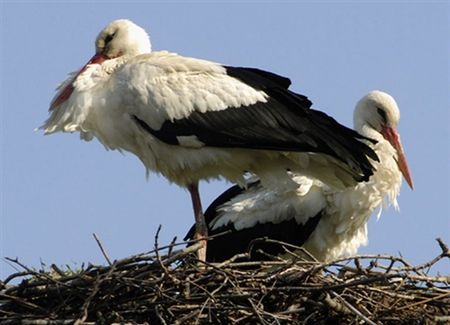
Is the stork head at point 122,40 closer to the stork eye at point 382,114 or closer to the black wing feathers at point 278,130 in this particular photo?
the black wing feathers at point 278,130

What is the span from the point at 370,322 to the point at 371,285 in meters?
0.56

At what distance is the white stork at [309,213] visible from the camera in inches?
443

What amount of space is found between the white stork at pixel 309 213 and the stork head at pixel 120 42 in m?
1.33

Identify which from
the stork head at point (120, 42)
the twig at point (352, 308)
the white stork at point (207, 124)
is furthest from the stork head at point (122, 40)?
the twig at point (352, 308)

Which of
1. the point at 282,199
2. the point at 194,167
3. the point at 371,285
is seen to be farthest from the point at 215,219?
the point at 371,285

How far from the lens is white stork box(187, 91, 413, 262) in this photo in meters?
Answer: 11.2

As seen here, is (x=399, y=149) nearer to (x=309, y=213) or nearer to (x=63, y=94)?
(x=309, y=213)

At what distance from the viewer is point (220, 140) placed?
10031mm

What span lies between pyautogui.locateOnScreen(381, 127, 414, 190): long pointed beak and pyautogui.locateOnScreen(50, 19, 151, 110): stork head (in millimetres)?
1958

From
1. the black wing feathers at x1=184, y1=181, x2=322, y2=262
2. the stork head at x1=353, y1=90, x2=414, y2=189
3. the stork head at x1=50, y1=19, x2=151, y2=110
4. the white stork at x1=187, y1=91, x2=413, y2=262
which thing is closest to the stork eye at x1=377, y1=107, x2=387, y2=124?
the stork head at x1=353, y1=90, x2=414, y2=189

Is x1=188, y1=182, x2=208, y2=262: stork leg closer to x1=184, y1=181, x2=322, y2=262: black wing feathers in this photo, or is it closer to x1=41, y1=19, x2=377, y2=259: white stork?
x1=41, y1=19, x2=377, y2=259: white stork

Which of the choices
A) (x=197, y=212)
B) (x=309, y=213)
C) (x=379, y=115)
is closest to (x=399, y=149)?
(x=379, y=115)

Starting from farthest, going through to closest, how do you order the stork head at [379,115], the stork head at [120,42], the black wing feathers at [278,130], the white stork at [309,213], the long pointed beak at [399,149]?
the stork head at [379,115] → the long pointed beak at [399,149] → the white stork at [309,213] → the stork head at [120,42] → the black wing feathers at [278,130]

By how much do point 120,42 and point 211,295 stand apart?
279 cm
